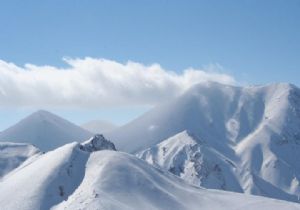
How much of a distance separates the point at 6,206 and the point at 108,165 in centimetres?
3183

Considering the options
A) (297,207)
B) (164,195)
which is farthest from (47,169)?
(297,207)

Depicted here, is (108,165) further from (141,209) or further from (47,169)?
(141,209)

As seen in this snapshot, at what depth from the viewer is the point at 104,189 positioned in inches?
5684

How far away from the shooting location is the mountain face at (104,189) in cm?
13838

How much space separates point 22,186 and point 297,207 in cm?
6666

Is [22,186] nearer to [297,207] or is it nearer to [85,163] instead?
[85,163]

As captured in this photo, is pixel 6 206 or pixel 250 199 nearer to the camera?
pixel 6 206

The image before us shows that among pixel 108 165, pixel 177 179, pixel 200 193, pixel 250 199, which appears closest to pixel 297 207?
pixel 250 199

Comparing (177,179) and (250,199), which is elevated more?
(177,179)

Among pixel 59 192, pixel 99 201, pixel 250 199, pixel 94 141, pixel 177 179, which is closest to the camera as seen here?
pixel 99 201

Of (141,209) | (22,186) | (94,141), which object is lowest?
(141,209)

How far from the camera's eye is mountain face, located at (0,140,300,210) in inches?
5448

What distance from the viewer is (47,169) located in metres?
158

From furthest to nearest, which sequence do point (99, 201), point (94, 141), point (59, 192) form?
point (94, 141), point (59, 192), point (99, 201)
